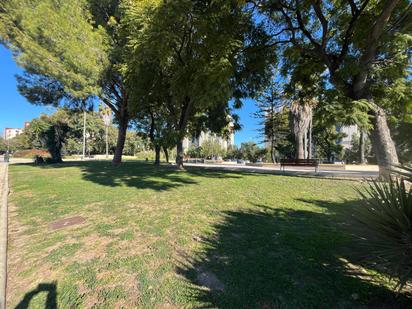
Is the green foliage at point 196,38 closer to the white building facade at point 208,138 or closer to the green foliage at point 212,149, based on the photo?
the white building facade at point 208,138

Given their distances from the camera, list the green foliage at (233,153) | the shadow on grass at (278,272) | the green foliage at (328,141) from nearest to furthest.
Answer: the shadow on grass at (278,272) → the green foliage at (328,141) → the green foliage at (233,153)

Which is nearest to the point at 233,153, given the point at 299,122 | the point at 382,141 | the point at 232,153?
the point at 232,153

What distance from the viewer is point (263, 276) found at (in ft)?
8.90

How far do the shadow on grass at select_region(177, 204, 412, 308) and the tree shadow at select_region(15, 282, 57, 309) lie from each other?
1412 millimetres

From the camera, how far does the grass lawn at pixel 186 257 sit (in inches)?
94.6

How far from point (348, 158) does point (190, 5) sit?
1868 inches

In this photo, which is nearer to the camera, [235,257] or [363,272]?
[363,272]

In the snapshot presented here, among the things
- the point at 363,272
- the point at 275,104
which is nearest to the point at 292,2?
the point at 363,272

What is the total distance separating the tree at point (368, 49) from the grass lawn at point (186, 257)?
16.1 feet

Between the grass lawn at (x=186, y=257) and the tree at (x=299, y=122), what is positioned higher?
the tree at (x=299, y=122)

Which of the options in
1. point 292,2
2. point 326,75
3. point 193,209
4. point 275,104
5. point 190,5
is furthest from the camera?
point 275,104

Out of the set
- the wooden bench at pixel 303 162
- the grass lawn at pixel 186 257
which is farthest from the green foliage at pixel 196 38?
the wooden bench at pixel 303 162

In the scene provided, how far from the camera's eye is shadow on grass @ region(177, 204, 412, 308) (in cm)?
231

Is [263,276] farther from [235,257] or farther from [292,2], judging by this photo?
[292,2]
